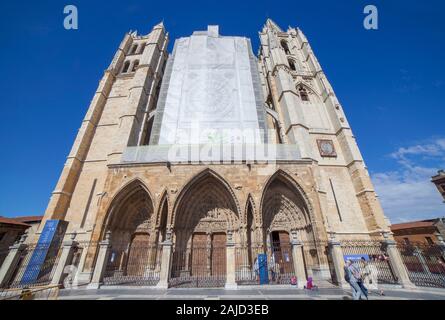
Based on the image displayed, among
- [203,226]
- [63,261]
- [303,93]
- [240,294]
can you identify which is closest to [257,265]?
[240,294]

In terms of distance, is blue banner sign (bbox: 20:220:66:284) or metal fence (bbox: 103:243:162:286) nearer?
blue banner sign (bbox: 20:220:66:284)

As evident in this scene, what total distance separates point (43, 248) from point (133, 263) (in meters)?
4.00

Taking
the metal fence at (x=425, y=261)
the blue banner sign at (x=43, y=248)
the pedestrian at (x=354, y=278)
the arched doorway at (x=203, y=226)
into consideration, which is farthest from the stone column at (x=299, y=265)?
the blue banner sign at (x=43, y=248)

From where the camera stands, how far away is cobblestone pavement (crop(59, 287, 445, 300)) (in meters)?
4.98

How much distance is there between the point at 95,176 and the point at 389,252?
52.9 ft

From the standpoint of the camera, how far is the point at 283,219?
10234 mm

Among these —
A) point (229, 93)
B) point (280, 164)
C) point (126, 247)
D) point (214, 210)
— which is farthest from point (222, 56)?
point (126, 247)

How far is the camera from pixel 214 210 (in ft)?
33.8

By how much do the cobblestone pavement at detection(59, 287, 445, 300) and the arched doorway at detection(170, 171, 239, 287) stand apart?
10.1ft

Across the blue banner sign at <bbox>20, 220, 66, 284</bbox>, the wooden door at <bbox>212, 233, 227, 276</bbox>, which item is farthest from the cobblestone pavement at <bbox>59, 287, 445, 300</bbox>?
the blue banner sign at <bbox>20, 220, 66, 284</bbox>

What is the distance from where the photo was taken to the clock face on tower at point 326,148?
1297 centimetres

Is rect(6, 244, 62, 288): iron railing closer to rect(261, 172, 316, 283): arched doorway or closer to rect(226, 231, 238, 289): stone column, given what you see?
rect(226, 231, 238, 289): stone column

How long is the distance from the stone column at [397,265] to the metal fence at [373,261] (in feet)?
0.80
